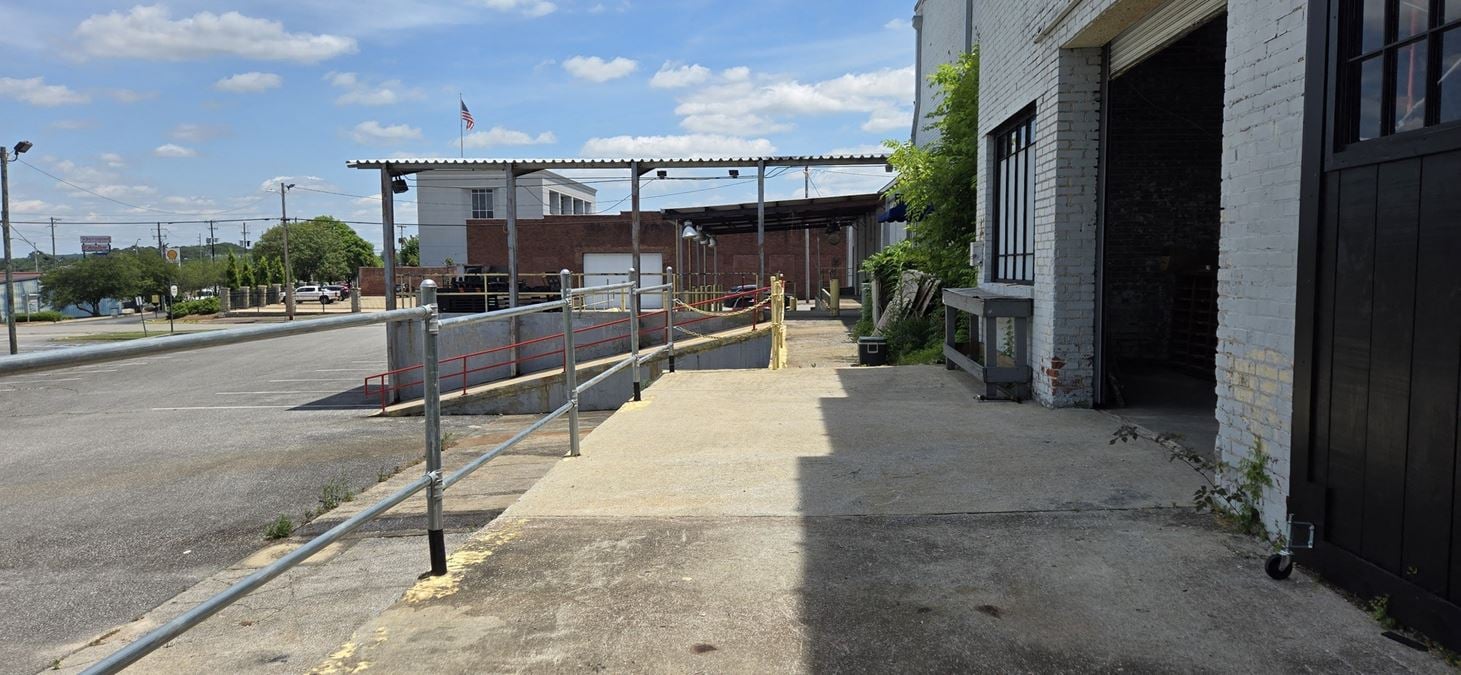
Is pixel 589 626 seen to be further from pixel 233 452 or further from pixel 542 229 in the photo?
pixel 542 229

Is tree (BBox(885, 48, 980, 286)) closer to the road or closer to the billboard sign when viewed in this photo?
the road

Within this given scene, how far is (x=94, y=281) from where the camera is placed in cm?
7069

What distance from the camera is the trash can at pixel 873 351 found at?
14.0 meters

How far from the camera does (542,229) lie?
50.1 m

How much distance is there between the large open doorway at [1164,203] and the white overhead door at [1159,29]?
3.79 m

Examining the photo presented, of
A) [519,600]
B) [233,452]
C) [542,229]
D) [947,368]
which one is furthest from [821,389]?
[542,229]

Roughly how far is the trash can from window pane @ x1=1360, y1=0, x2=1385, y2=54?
34.5 feet

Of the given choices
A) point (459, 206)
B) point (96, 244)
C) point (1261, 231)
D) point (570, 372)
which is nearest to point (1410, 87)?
point (1261, 231)

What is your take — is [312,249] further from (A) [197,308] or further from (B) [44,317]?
(A) [197,308]

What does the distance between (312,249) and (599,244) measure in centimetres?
5738

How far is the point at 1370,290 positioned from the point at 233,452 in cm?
1490

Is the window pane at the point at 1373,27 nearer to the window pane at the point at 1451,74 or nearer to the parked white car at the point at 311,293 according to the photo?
the window pane at the point at 1451,74

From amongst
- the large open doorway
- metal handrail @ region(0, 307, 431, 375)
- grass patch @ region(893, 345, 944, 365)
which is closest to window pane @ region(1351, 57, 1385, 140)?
metal handrail @ region(0, 307, 431, 375)

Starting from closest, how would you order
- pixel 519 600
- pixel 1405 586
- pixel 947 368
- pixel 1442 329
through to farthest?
pixel 1442 329, pixel 1405 586, pixel 519 600, pixel 947 368
